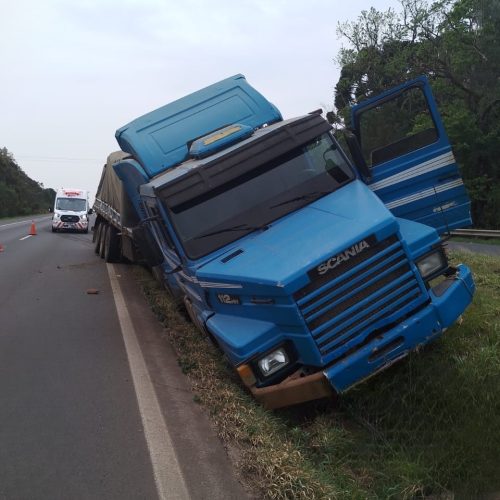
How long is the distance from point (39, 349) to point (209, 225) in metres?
3.01

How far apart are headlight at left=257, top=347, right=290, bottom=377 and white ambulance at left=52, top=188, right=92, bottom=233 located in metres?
28.7

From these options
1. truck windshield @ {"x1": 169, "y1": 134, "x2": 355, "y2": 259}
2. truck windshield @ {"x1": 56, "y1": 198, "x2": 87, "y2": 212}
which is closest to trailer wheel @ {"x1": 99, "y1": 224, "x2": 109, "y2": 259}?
truck windshield @ {"x1": 169, "y1": 134, "x2": 355, "y2": 259}

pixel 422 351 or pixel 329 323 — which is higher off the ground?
pixel 329 323

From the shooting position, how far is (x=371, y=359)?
4.23 meters

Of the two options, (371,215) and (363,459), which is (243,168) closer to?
(371,215)

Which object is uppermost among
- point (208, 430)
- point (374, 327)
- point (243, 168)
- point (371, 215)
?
point (243, 168)

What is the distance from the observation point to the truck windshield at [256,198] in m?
5.38

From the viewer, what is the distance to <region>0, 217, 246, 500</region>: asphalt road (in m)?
3.72

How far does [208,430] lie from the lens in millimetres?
4512

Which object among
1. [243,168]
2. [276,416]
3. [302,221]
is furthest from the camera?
[243,168]

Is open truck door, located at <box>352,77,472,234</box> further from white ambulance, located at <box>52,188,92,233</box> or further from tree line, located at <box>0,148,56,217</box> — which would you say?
tree line, located at <box>0,148,56,217</box>

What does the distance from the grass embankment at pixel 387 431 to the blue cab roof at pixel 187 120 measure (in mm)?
2801

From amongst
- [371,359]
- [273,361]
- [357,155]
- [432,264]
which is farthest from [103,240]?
[371,359]

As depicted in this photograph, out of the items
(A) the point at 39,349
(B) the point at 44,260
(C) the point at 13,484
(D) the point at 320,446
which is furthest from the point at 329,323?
(B) the point at 44,260
